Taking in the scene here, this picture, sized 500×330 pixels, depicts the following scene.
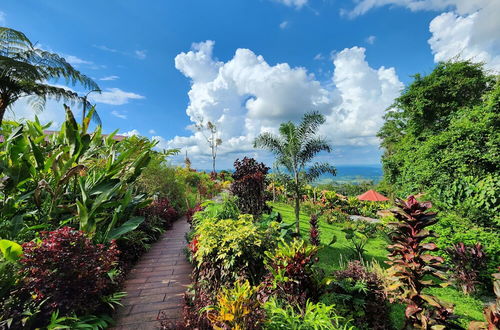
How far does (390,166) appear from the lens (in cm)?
1226

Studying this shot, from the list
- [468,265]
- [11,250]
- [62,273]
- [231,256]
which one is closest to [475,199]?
[468,265]

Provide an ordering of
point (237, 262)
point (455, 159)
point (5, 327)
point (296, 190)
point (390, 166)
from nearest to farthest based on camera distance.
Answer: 1. point (5, 327)
2. point (237, 262)
3. point (455, 159)
4. point (296, 190)
5. point (390, 166)

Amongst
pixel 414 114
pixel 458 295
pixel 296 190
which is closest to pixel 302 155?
pixel 296 190

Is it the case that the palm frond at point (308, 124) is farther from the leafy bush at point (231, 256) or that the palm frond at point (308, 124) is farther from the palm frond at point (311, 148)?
the leafy bush at point (231, 256)

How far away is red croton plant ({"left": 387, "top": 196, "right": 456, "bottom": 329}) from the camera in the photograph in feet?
7.23

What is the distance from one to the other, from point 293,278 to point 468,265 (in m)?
4.38

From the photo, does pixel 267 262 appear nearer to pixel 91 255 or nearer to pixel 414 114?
pixel 91 255

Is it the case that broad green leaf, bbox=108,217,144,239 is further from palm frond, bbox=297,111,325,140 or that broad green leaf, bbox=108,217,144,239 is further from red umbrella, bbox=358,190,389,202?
red umbrella, bbox=358,190,389,202

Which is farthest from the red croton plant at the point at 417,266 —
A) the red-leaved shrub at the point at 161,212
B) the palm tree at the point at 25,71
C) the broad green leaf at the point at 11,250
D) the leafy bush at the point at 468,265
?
the palm tree at the point at 25,71

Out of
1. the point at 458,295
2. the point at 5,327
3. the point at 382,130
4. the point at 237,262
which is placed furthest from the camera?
the point at 382,130

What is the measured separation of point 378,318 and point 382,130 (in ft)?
79.9

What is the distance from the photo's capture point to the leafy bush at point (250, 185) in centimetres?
634

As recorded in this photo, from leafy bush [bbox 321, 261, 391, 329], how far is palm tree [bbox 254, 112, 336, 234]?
462 centimetres

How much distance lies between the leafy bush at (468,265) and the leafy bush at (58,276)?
254 inches
